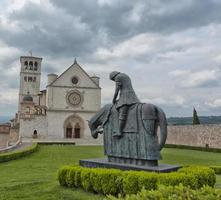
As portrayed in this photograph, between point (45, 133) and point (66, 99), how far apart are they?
5.94 meters

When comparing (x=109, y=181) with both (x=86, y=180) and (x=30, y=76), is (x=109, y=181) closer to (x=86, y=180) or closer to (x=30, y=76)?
(x=86, y=180)

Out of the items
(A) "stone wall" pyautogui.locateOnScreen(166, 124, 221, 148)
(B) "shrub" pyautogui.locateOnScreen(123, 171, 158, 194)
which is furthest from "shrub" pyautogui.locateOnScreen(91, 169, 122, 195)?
(A) "stone wall" pyautogui.locateOnScreen(166, 124, 221, 148)

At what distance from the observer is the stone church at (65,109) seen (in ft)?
151

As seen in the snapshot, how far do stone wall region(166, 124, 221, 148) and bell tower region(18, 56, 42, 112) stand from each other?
31.0m

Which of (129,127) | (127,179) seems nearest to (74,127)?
(129,127)

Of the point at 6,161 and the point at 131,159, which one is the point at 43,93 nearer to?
the point at 6,161

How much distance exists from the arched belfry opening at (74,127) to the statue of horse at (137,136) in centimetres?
3805

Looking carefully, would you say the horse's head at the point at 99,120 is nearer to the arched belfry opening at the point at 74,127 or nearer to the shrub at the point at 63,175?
the shrub at the point at 63,175

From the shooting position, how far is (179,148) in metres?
36.7

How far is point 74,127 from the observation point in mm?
48219

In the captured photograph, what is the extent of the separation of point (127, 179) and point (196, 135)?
101 ft

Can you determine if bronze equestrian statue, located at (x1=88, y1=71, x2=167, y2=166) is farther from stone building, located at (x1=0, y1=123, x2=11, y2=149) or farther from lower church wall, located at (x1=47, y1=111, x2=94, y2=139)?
stone building, located at (x1=0, y1=123, x2=11, y2=149)

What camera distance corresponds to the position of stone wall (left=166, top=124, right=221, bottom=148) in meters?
33.7

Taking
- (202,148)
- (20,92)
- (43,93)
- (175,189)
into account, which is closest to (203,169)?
(175,189)
